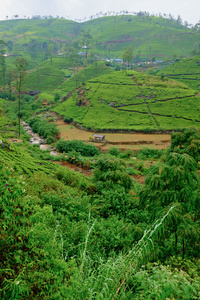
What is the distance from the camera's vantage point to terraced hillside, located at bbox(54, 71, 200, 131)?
39375 millimetres

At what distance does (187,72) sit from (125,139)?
4596 cm

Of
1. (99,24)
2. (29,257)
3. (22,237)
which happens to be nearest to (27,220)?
(22,237)

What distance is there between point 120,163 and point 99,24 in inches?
7139

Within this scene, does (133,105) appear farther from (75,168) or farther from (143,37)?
(143,37)

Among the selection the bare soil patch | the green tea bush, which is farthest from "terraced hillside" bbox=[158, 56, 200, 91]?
the bare soil patch

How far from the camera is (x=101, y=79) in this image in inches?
2274

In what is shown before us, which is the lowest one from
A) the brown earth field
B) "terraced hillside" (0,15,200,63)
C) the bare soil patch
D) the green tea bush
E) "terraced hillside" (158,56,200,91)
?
the brown earth field

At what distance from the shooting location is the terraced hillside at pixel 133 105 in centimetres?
3938

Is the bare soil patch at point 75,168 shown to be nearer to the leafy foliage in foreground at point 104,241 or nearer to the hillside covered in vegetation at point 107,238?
the hillside covered in vegetation at point 107,238

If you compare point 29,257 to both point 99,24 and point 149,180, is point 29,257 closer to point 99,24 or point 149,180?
point 149,180

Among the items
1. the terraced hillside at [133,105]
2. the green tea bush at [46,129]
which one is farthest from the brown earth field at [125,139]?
the terraced hillside at [133,105]

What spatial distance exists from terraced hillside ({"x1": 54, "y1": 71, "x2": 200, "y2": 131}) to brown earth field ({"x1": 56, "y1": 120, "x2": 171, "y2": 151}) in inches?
74.9

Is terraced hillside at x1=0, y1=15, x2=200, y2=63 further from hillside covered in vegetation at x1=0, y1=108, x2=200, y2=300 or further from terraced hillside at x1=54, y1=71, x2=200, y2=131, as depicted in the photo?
hillside covered in vegetation at x1=0, y1=108, x2=200, y2=300

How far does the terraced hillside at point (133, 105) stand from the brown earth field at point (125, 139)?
1.90 m
